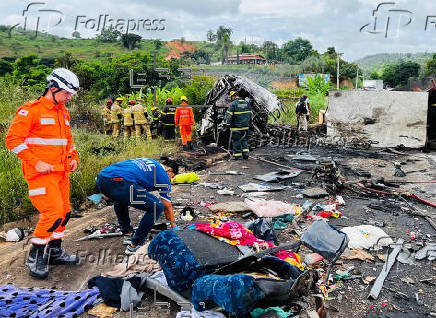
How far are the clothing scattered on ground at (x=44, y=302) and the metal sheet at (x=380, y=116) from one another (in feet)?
33.1

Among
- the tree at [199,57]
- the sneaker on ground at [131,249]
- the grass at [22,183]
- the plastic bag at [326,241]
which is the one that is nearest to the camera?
the plastic bag at [326,241]

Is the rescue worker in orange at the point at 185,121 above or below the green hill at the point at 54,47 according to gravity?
below

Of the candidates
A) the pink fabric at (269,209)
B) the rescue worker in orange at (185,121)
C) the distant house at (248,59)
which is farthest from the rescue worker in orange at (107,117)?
the distant house at (248,59)

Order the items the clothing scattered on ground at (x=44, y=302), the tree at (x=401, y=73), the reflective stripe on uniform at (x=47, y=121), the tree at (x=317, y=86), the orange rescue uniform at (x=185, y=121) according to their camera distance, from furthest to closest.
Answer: the tree at (x=401, y=73), the tree at (x=317, y=86), the orange rescue uniform at (x=185, y=121), the reflective stripe on uniform at (x=47, y=121), the clothing scattered on ground at (x=44, y=302)

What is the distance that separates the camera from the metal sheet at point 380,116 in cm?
1034

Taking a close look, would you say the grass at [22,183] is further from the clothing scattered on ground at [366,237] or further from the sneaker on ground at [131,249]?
the clothing scattered on ground at [366,237]

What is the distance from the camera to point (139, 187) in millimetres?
3402

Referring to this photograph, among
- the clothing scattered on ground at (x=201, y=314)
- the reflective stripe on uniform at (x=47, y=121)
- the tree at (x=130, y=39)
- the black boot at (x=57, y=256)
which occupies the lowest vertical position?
the black boot at (x=57, y=256)

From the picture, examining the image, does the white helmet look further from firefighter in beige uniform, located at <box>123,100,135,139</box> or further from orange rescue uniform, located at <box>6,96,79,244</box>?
firefighter in beige uniform, located at <box>123,100,135,139</box>

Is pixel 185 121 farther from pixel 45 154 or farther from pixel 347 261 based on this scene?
pixel 347 261

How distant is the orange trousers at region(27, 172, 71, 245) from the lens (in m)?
3.07

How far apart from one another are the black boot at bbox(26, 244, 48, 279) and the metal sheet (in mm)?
9979

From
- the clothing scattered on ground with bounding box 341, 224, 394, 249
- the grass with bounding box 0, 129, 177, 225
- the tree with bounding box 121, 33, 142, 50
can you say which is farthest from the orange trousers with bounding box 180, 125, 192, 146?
the tree with bounding box 121, 33, 142, 50

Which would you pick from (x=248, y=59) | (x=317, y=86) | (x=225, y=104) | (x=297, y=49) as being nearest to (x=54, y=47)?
(x=248, y=59)
